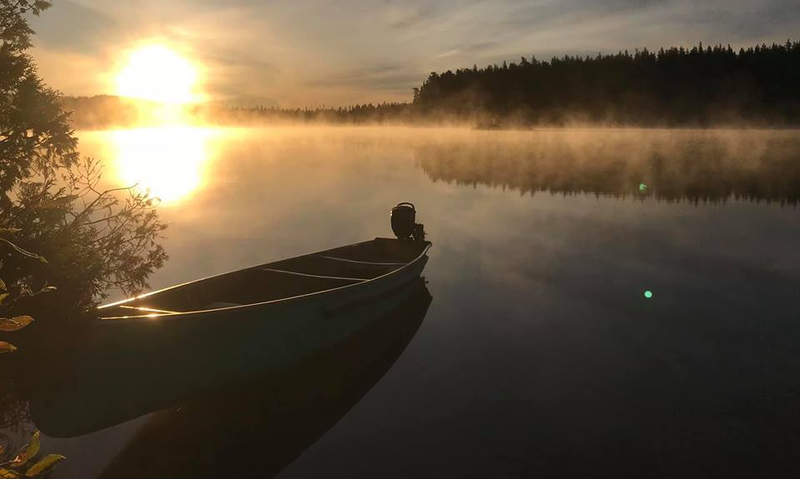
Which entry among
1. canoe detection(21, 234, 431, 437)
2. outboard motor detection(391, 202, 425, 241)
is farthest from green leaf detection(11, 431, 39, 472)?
outboard motor detection(391, 202, 425, 241)

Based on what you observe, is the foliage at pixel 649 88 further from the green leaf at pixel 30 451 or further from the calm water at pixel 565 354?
the green leaf at pixel 30 451

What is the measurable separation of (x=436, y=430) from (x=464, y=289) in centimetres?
881

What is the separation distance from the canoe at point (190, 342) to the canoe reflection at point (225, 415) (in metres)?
0.03

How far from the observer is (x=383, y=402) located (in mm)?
9648

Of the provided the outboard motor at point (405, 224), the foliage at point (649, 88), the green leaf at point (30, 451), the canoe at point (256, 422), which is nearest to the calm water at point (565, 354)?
the canoe at point (256, 422)

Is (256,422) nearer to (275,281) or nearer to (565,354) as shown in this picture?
(275,281)

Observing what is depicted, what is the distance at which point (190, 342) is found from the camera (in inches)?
317

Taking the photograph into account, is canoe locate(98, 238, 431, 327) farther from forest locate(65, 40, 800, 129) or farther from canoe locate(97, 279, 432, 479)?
forest locate(65, 40, 800, 129)

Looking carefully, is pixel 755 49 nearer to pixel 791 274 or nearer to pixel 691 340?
pixel 791 274

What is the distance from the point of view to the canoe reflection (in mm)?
7312

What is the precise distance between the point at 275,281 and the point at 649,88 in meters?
175

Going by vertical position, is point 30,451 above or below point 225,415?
above

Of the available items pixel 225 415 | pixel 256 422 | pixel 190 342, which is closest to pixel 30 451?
pixel 190 342

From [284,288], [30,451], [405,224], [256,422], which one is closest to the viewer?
[30,451]
